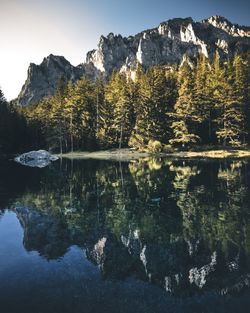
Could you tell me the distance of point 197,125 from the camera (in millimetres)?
67500

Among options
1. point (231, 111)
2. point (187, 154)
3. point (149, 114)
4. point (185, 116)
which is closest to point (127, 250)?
point (187, 154)

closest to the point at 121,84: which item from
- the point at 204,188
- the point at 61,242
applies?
the point at 204,188

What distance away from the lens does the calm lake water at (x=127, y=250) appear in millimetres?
10062

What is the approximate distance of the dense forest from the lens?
6378 centimetres

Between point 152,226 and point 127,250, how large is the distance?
3886 millimetres

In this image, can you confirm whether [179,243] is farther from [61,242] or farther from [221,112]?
[221,112]

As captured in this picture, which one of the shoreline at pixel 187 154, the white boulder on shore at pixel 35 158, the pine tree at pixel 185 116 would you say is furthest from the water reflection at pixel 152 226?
the white boulder on shore at pixel 35 158

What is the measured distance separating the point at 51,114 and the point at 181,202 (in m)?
63.8

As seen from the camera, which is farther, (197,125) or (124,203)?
(197,125)

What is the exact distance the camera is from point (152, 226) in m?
17.7

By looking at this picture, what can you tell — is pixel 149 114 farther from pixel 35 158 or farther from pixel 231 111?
pixel 35 158

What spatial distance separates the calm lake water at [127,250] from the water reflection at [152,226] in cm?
4

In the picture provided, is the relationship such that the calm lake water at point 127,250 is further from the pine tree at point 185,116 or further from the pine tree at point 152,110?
the pine tree at point 152,110

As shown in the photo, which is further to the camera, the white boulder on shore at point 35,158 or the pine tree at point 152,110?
the pine tree at point 152,110
